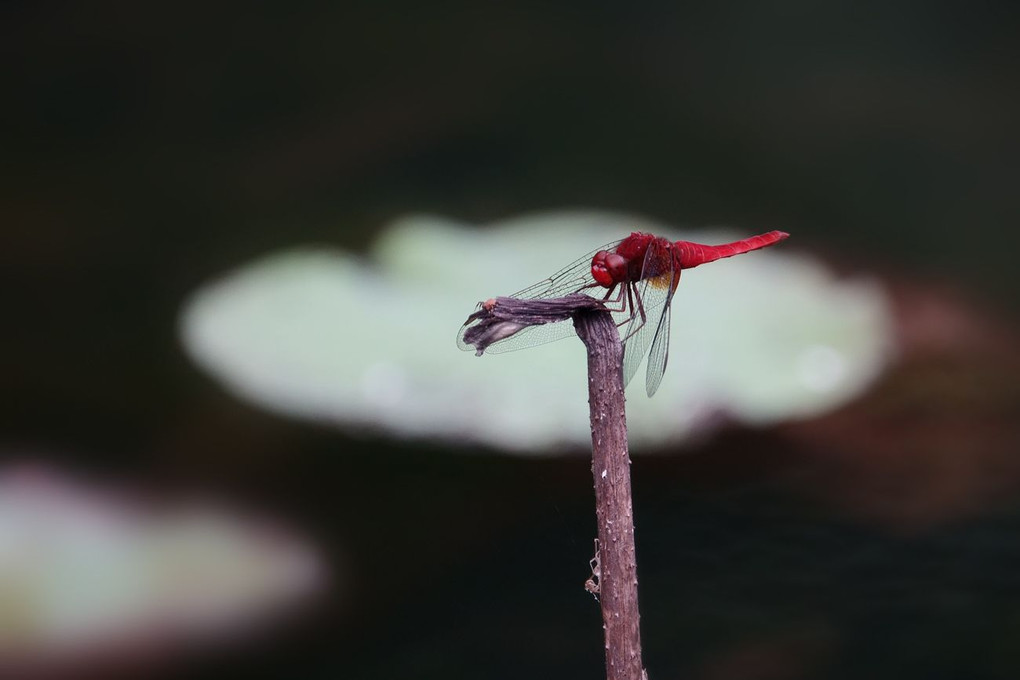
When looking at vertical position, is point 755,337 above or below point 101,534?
above

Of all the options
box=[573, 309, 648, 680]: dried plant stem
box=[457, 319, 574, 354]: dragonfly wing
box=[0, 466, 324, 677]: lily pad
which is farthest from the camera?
box=[0, 466, 324, 677]: lily pad

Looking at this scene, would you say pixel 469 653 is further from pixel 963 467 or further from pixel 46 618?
pixel 963 467

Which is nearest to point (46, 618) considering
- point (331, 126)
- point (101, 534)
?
point (101, 534)

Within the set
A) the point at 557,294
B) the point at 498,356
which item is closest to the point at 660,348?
the point at 557,294

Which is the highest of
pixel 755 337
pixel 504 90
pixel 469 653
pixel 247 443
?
pixel 504 90

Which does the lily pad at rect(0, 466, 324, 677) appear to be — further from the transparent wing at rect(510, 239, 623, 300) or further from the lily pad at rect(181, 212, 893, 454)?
the transparent wing at rect(510, 239, 623, 300)

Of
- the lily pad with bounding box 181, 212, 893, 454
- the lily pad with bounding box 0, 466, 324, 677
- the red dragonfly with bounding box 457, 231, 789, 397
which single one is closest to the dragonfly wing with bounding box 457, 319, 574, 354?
the red dragonfly with bounding box 457, 231, 789, 397
